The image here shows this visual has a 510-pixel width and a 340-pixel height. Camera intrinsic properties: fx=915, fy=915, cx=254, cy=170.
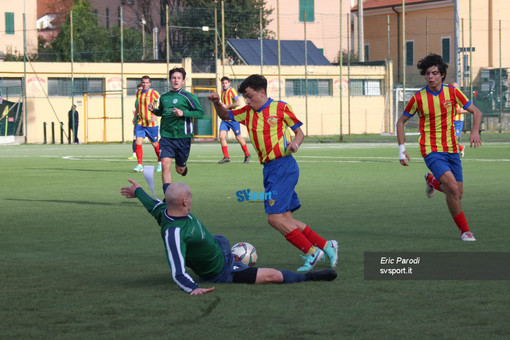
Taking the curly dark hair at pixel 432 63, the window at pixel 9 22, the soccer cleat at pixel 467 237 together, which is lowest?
the soccer cleat at pixel 467 237

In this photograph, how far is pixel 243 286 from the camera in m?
6.86

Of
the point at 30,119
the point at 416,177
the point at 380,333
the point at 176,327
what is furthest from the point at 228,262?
the point at 30,119

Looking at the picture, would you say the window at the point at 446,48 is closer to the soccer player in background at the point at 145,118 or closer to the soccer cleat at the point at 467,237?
the soccer player in background at the point at 145,118

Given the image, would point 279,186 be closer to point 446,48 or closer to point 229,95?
point 229,95

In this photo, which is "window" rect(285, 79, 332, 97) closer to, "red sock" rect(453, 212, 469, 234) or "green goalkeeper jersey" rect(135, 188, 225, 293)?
"red sock" rect(453, 212, 469, 234)

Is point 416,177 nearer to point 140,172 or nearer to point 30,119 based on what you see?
point 140,172

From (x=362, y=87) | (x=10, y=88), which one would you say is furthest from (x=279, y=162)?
(x=362, y=87)

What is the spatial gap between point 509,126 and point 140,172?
33.6m

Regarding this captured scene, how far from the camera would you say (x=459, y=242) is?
906 centimetres

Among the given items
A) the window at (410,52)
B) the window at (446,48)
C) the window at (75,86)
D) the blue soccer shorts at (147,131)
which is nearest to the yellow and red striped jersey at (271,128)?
the blue soccer shorts at (147,131)

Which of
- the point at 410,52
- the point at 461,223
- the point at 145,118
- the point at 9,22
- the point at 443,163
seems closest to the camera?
the point at 461,223

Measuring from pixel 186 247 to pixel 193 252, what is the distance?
67 mm

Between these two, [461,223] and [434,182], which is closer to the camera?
[461,223]

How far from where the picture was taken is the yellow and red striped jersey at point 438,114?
997 cm
